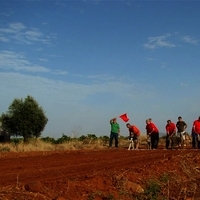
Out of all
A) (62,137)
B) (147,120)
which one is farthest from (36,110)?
(147,120)

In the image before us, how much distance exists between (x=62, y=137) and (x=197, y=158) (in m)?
26.4

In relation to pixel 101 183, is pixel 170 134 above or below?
above

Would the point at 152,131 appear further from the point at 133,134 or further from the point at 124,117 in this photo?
the point at 124,117

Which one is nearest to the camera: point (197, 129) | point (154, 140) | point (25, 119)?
point (197, 129)

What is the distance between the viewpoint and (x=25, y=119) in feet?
178

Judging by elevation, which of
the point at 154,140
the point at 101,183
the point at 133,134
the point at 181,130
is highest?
the point at 181,130

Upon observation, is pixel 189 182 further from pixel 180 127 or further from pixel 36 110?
pixel 36 110

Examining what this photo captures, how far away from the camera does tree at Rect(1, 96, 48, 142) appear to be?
178ft

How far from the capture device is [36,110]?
55.1m

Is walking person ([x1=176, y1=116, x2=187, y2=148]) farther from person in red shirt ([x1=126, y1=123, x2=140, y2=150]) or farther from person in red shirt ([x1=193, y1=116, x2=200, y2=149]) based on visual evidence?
person in red shirt ([x1=126, y1=123, x2=140, y2=150])

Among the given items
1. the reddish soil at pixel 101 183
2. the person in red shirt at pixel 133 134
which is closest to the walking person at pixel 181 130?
the person in red shirt at pixel 133 134

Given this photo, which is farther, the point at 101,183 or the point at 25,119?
the point at 25,119

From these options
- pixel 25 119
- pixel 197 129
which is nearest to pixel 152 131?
pixel 197 129

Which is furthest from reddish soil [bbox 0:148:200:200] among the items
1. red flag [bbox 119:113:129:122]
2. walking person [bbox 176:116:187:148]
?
red flag [bbox 119:113:129:122]
